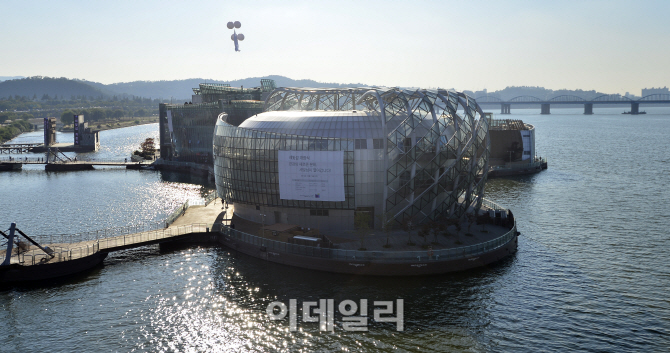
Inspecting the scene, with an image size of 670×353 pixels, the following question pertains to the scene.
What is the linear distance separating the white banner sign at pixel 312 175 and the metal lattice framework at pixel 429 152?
6390 mm

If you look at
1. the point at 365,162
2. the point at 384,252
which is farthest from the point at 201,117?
the point at 384,252

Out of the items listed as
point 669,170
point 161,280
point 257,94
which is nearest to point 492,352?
point 161,280

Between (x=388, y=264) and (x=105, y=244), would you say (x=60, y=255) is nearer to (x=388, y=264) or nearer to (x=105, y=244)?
(x=105, y=244)

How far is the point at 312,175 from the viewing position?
2753 inches

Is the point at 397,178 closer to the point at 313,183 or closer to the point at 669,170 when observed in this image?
the point at 313,183

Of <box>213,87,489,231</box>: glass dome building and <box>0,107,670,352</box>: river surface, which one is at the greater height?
<box>213,87,489,231</box>: glass dome building

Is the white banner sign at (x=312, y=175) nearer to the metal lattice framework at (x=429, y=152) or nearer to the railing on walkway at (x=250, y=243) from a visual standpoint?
the metal lattice framework at (x=429, y=152)

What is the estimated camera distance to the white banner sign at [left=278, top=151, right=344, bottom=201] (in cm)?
6919

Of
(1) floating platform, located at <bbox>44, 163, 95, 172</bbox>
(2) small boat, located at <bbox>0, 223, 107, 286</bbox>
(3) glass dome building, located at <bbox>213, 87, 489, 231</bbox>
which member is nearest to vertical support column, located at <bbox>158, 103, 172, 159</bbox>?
(1) floating platform, located at <bbox>44, 163, 95, 172</bbox>

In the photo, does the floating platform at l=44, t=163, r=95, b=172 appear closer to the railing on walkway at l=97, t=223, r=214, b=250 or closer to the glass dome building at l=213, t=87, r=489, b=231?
the glass dome building at l=213, t=87, r=489, b=231

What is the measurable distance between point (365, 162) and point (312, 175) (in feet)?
23.7

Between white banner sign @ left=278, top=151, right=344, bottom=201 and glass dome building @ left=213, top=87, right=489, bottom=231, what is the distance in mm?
132

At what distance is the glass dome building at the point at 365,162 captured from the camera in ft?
227

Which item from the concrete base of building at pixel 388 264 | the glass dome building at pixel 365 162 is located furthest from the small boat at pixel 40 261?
the glass dome building at pixel 365 162
